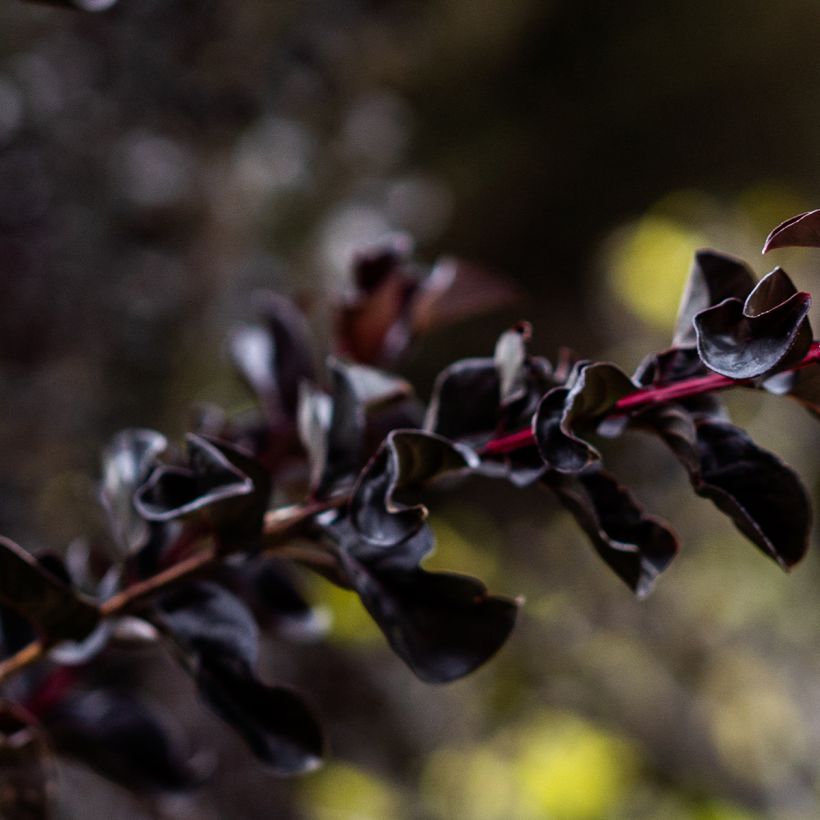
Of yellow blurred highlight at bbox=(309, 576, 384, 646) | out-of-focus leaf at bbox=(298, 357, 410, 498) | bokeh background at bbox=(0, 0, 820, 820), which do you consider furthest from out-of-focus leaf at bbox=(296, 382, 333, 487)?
yellow blurred highlight at bbox=(309, 576, 384, 646)

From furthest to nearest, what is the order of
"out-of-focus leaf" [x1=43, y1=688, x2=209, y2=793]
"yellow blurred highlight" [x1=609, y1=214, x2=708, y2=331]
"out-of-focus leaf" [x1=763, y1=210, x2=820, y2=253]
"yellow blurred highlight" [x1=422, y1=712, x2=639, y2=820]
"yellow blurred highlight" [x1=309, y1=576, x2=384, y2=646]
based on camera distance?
1. "yellow blurred highlight" [x1=609, y1=214, x2=708, y2=331]
2. "yellow blurred highlight" [x1=309, y1=576, x2=384, y2=646]
3. "yellow blurred highlight" [x1=422, y1=712, x2=639, y2=820]
4. "out-of-focus leaf" [x1=43, y1=688, x2=209, y2=793]
5. "out-of-focus leaf" [x1=763, y1=210, x2=820, y2=253]

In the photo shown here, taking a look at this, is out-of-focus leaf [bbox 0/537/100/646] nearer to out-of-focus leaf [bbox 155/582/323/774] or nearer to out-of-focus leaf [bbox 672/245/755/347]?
out-of-focus leaf [bbox 155/582/323/774]

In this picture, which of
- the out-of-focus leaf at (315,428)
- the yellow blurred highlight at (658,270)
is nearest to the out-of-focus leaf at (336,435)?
the out-of-focus leaf at (315,428)

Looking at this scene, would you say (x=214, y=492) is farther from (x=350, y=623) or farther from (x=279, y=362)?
(x=350, y=623)

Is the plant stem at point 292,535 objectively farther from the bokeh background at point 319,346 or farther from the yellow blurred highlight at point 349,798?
the yellow blurred highlight at point 349,798

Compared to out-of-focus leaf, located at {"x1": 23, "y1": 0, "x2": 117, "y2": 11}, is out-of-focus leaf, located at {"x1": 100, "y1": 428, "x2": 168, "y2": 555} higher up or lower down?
lower down

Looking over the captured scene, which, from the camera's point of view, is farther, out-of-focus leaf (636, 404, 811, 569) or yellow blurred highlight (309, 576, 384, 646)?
yellow blurred highlight (309, 576, 384, 646)
